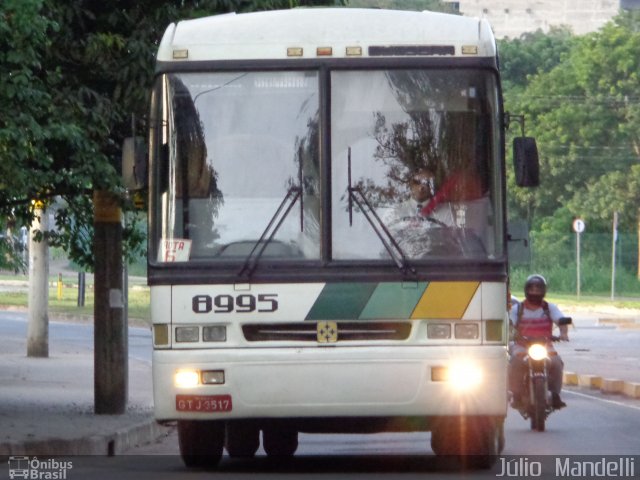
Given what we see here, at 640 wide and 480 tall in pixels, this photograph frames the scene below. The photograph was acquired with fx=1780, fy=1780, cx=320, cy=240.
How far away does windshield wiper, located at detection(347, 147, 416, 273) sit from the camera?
38.8 feet

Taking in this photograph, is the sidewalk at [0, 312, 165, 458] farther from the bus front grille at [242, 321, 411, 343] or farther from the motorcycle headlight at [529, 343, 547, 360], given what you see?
the motorcycle headlight at [529, 343, 547, 360]

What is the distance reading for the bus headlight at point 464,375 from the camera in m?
11.6

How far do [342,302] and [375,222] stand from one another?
604 millimetres

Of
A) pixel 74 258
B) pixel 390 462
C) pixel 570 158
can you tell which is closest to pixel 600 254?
pixel 570 158

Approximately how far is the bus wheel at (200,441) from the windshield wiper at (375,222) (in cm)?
184

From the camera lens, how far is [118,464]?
14.0 m

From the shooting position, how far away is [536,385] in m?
17.1

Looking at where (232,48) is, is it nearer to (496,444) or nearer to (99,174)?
(496,444)

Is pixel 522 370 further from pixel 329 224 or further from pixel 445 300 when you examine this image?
pixel 329 224

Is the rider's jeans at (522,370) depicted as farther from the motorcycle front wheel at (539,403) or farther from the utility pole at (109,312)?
the utility pole at (109,312)

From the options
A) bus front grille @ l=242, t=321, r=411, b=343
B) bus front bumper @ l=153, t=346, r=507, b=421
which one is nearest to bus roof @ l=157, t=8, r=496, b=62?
bus front grille @ l=242, t=321, r=411, b=343

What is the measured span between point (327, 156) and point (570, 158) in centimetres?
6381

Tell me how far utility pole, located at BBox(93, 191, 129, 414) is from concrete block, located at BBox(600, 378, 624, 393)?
7.86 metres

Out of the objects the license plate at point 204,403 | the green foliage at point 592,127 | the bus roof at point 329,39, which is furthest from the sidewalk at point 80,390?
the green foliage at point 592,127
